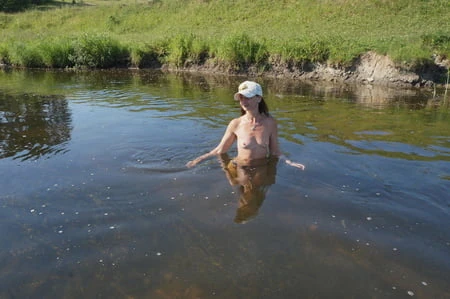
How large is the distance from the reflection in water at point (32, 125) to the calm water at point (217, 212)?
8 cm

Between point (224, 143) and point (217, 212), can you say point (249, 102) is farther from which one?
point (217, 212)

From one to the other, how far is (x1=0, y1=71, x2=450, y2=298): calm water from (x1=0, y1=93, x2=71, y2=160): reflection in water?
0.08 m

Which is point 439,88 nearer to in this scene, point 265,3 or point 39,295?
point 39,295

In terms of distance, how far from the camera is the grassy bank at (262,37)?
17906mm

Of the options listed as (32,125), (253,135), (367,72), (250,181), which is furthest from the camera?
(367,72)

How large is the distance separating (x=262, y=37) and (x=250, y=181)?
16.4 metres

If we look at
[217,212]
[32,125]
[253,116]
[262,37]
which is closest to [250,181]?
[253,116]

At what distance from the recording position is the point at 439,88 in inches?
597

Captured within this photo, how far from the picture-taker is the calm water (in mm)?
4102

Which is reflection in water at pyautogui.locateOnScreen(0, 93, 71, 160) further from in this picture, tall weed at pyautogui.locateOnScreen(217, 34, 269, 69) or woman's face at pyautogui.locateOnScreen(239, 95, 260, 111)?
tall weed at pyautogui.locateOnScreen(217, 34, 269, 69)

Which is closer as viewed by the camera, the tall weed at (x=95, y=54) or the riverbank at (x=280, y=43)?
the riverbank at (x=280, y=43)

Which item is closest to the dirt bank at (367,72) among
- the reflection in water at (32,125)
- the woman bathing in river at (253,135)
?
the reflection in water at (32,125)

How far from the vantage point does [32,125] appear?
10406mm

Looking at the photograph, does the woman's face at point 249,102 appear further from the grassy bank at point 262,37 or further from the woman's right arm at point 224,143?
the grassy bank at point 262,37
